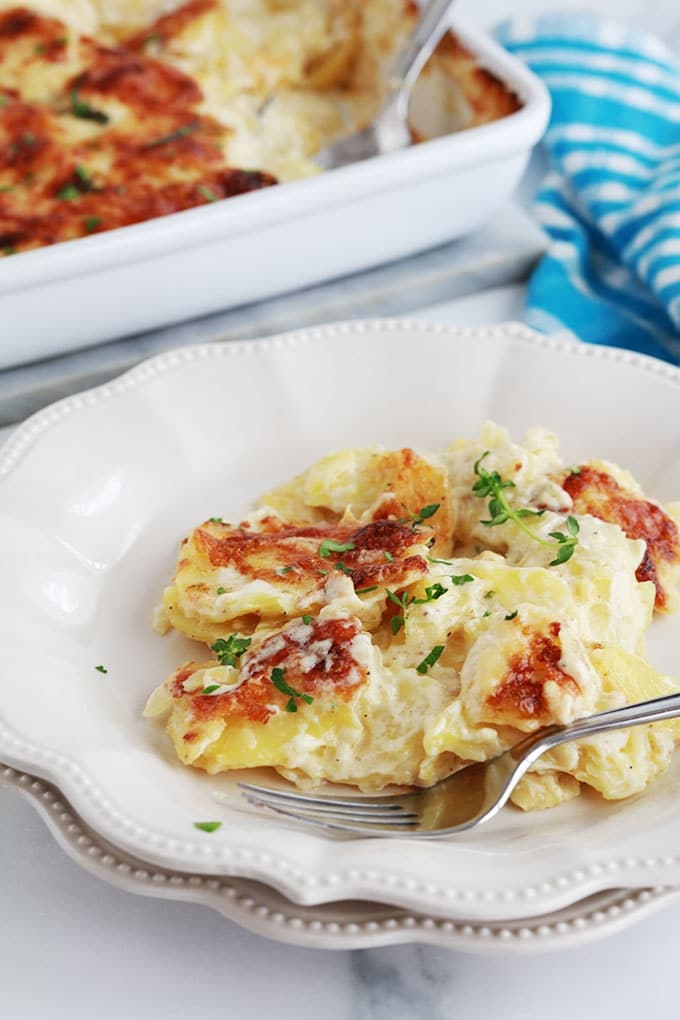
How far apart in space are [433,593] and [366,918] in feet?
1.82

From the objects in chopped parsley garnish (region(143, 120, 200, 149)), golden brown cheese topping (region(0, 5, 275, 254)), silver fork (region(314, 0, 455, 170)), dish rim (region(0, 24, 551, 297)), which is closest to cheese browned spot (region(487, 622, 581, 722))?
dish rim (region(0, 24, 551, 297))

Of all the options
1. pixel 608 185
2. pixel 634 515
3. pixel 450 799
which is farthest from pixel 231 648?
pixel 608 185

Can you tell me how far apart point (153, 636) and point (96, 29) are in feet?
7.45

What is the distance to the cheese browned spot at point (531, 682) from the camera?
1.88 m

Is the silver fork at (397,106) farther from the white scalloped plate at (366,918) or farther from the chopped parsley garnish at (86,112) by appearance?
the white scalloped plate at (366,918)

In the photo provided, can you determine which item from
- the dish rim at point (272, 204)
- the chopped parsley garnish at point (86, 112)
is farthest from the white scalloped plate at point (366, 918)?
the chopped parsley garnish at point (86, 112)

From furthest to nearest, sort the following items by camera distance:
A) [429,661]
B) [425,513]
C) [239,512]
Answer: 1. [239,512]
2. [425,513]
3. [429,661]

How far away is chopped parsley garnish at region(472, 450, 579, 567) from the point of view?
7.08 feet

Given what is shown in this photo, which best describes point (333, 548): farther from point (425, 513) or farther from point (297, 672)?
point (297, 672)

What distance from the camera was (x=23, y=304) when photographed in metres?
2.88

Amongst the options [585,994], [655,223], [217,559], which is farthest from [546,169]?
[585,994]

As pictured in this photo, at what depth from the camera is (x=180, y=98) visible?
11.3 ft

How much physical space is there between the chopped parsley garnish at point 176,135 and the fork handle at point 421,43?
58 centimetres

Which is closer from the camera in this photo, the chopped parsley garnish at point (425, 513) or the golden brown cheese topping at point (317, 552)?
the golden brown cheese topping at point (317, 552)
